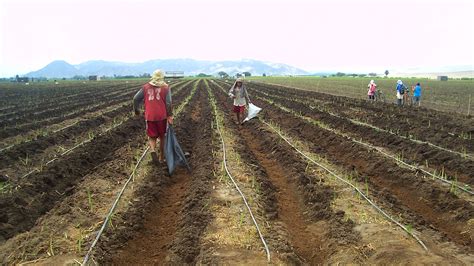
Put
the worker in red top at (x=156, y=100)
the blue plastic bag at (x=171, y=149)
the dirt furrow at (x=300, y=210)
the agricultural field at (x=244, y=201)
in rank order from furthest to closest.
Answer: the blue plastic bag at (x=171, y=149) < the worker in red top at (x=156, y=100) < the dirt furrow at (x=300, y=210) < the agricultural field at (x=244, y=201)

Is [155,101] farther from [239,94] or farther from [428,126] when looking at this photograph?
[428,126]

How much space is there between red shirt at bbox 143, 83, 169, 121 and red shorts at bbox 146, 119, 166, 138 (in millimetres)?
122

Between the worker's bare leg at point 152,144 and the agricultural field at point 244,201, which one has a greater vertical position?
the worker's bare leg at point 152,144

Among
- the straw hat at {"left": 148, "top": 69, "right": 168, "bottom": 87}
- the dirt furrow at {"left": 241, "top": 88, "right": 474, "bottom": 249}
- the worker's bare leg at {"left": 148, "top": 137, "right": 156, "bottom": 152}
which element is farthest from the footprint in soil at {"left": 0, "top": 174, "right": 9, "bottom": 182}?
the dirt furrow at {"left": 241, "top": 88, "right": 474, "bottom": 249}

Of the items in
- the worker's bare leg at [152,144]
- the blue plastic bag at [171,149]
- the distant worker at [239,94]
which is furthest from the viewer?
the distant worker at [239,94]

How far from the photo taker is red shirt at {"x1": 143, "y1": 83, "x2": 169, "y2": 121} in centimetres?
802

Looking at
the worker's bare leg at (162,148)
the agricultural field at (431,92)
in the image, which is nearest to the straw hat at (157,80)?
the worker's bare leg at (162,148)

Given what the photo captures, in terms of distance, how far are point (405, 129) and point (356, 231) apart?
807 cm

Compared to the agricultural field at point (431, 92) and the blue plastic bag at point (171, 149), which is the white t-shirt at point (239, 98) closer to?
the blue plastic bag at point (171, 149)

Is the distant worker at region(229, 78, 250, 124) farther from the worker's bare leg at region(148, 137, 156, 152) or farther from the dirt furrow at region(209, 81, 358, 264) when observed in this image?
the worker's bare leg at region(148, 137, 156, 152)

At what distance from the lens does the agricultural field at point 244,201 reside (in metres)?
4.75

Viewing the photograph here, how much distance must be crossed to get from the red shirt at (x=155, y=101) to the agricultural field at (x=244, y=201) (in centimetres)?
107

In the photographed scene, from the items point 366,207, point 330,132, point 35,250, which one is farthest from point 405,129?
point 35,250

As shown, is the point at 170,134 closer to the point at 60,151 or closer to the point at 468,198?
the point at 60,151
